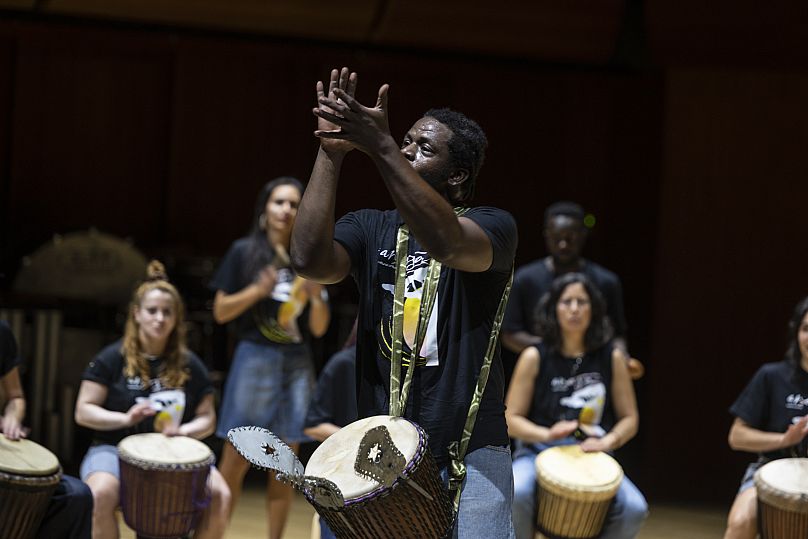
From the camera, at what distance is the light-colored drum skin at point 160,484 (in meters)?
4.57

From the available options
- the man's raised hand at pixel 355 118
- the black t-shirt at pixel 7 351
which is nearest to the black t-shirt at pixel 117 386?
the black t-shirt at pixel 7 351

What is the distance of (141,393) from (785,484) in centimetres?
249

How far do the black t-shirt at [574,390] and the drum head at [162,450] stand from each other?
144 centimetres

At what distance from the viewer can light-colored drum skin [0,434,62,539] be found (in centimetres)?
409

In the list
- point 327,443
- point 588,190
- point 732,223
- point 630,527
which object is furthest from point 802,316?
point 588,190

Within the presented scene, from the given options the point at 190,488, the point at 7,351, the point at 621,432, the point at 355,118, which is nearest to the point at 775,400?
the point at 621,432

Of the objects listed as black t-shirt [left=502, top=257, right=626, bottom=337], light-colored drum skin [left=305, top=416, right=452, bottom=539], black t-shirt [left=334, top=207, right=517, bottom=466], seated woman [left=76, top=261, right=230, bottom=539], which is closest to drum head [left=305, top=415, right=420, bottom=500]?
light-colored drum skin [left=305, top=416, right=452, bottom=539]

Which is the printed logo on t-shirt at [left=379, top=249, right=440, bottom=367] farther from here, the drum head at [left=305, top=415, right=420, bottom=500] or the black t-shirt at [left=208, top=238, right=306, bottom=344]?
the black t-shirt at [left=208, top=238, right=306, bottom=344]

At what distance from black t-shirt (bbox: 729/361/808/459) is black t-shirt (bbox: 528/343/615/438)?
21.7 inches

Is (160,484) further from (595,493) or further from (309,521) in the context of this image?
(309,521)

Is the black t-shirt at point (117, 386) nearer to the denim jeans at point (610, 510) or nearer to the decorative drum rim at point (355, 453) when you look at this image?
the denim jeans at point (610, 510)

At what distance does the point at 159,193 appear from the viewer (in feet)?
29.6

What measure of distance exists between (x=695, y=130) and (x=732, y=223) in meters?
0.70

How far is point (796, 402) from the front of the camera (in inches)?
194
